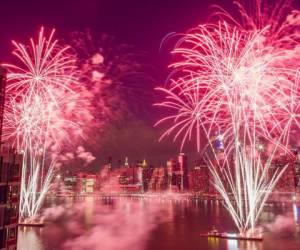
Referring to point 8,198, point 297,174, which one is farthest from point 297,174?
point 8,198

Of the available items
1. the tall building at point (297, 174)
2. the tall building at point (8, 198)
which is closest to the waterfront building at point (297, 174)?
the tall building at point (297, 174)

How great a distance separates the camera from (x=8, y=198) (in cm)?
1903

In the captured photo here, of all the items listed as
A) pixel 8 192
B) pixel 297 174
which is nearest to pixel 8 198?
pixel 8 192

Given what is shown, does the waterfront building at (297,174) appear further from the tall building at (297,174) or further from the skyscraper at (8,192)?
the skyscraper at (8,192)

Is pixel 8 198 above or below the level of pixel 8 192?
below

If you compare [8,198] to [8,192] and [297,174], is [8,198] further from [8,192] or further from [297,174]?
[297,174]

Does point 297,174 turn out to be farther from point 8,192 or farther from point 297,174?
point 8,192

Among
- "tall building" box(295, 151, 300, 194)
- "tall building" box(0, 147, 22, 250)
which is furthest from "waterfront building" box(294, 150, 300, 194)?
"tall building" box(0, 147, 22, 250)

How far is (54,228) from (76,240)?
10923mm

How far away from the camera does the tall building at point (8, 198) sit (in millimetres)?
18625

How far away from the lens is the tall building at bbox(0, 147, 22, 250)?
733 inches

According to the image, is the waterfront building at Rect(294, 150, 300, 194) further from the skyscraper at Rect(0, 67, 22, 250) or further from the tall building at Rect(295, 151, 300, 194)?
the skyscraper at Rect(0, 67, 22, 250)

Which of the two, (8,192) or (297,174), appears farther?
(297,174)

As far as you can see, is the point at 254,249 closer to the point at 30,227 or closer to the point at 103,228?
the point at 103,228
